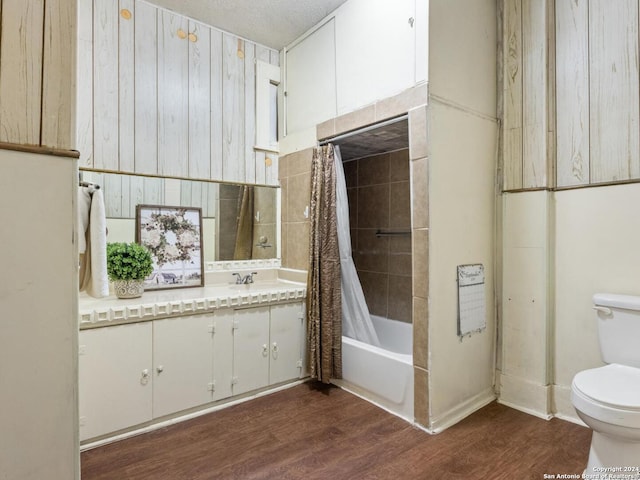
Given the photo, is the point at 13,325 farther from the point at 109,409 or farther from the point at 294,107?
the point at 294,107

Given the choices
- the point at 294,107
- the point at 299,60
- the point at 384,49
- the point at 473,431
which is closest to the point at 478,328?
the point at 473,431

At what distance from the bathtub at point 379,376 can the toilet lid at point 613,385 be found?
0.85 m

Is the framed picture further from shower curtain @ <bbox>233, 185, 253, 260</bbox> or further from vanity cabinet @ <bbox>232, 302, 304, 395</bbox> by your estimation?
vanity cabinet @ <bbox>232, 302, 304, 395</bbox>

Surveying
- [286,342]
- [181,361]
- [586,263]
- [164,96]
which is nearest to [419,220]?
[586,263]

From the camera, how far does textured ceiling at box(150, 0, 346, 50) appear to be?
2.55 m

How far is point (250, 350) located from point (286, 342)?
0.30m

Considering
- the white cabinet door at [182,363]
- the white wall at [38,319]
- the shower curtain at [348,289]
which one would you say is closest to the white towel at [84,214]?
the white cabinet door at [182,363]

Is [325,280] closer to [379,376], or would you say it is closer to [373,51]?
[379,376]

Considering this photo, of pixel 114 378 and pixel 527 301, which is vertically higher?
pixel 527 301

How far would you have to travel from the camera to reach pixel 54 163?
972mm

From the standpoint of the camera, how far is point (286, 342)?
2.64 meters

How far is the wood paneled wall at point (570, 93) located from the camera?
6.54ft

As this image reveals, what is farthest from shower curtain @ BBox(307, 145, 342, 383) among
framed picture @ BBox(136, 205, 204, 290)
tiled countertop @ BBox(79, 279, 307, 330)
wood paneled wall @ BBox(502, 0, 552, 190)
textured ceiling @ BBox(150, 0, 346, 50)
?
wood paneled wall @ BBox(502, 0, 552, 190)

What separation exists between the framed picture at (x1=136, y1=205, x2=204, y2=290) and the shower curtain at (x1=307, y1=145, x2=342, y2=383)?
2.92 ft
